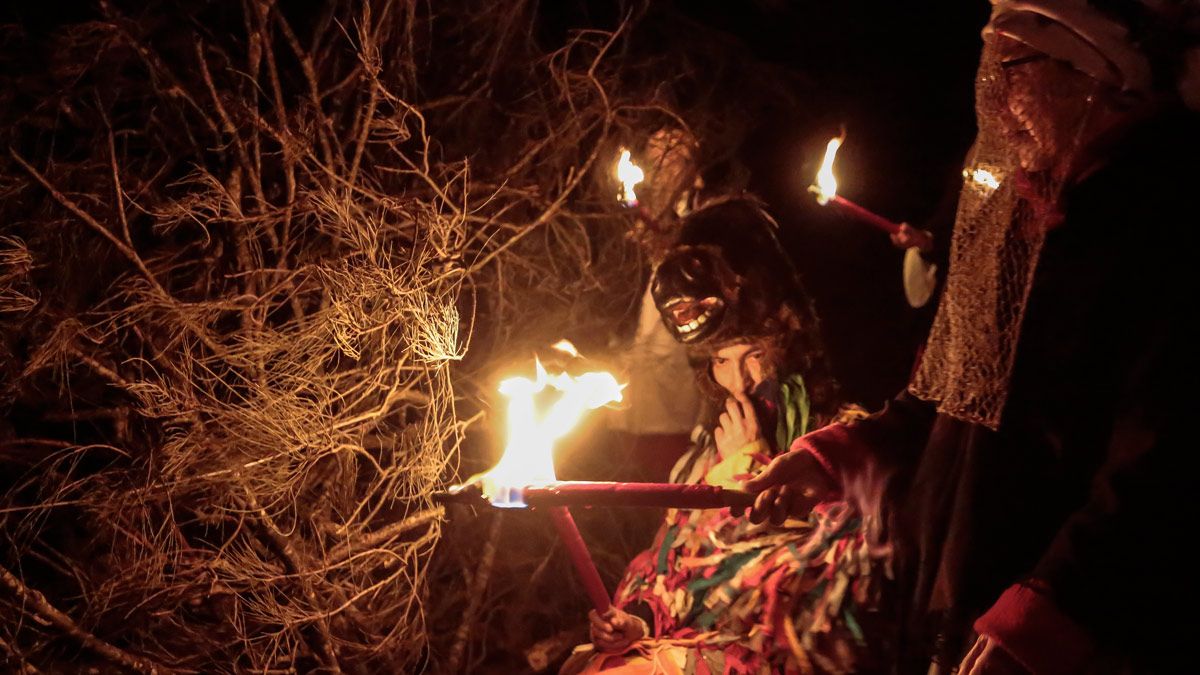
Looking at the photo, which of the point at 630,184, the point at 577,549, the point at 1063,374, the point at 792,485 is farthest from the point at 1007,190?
the point at 630,184

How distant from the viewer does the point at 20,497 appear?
3674mm

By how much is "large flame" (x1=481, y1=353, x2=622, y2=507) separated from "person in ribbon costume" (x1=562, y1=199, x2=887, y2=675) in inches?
22.7

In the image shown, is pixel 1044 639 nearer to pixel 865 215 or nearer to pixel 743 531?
pixel 743 531

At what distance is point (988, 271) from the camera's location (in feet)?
7.66

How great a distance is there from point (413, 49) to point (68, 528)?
2410 millimetres

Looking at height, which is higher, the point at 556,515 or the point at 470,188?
the point at 470,188

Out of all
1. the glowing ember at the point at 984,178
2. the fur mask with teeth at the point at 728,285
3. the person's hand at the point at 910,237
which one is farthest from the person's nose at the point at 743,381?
the glowing ember at the point at 984,178

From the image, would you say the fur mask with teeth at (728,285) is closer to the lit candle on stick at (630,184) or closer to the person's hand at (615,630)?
the lit candle on stick at (630,184)

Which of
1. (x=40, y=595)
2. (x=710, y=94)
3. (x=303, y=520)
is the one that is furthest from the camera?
(x=710, y=94)

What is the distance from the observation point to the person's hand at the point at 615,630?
2932 mm

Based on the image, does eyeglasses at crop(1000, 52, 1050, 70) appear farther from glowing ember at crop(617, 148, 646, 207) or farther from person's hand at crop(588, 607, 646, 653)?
glowing ember at crop(617, 148, 646, 207)

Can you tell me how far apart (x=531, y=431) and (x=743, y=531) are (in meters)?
1.03

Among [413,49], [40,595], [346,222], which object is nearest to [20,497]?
[40,595]

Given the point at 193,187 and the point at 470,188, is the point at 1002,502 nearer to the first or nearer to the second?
the point at 470,188
